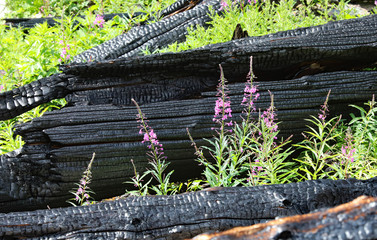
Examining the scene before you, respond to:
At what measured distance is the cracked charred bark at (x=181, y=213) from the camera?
2.46m

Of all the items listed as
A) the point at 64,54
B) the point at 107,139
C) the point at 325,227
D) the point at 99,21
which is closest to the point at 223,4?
the point at 99,21

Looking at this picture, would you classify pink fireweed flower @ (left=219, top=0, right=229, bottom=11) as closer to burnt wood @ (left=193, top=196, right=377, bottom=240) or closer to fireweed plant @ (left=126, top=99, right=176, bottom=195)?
fireweed plant @ (left=126, top=99, right=176, bottom=195)

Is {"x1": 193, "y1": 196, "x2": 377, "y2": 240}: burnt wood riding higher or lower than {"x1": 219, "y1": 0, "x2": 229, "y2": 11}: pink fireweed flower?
lower

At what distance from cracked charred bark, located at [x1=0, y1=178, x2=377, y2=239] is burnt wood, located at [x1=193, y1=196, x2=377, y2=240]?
108 centimetres

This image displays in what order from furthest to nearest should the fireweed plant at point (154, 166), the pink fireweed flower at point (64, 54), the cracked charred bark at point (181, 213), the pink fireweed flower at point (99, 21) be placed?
the pink fireweed flower at point (99, 21), the pink fireweed flower at point (64, 54), the fireweed plant at point (154, 166), the cracked charred bark at point (181, 213)

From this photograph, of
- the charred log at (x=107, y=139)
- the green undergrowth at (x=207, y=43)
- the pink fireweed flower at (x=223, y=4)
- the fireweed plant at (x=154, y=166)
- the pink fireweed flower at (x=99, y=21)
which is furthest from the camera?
the pink fireweed flower at (x=99, y=21)

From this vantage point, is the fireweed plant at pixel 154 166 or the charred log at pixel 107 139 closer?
the fireweed plant at pixel 154 166

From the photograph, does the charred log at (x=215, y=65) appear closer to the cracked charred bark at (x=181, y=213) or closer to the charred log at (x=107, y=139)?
the charred log at (x=107, y=139)

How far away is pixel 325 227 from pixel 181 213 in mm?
1251

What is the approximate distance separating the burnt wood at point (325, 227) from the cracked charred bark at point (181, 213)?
108 centimetres

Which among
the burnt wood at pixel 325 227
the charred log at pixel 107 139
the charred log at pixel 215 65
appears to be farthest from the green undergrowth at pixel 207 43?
the burnt wood at pixel 325 227

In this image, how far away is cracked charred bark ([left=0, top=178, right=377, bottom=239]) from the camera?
2.46m

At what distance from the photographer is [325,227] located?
1.39 m

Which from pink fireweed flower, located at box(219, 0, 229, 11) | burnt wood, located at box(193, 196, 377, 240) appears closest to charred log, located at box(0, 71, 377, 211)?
burnt wood, located at box(193, 196, 377, 240)
